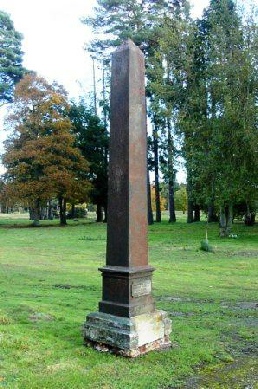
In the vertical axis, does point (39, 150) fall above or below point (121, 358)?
above

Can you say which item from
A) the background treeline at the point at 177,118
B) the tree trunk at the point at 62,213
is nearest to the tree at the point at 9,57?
the background treeline at the point at 177,118

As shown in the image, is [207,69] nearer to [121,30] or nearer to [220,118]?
[220,118]

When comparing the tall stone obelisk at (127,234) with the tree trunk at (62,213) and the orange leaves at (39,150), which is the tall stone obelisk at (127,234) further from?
the tree trunk at (62,213)

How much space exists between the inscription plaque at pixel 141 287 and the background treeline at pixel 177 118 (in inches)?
629

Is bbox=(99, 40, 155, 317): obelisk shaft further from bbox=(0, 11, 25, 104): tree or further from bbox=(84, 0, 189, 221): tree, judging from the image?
bbox=(0, 11, 25, 104): tree

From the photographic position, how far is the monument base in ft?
16.0

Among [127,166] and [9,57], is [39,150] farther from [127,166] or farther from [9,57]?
[127,166]

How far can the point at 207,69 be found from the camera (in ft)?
73.9

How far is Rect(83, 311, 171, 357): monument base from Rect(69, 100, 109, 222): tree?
32.2 metres

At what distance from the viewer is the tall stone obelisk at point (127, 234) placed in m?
5.04

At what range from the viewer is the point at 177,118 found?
24.2m

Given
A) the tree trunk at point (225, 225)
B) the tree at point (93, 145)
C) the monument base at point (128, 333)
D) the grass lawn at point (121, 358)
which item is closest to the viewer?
the grass lawn at point (121, 358)

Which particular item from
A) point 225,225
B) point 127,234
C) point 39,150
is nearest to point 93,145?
point 39,150

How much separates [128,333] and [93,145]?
33956mm
